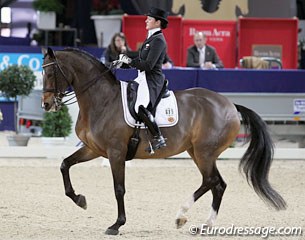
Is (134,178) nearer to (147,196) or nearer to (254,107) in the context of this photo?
(147,196)

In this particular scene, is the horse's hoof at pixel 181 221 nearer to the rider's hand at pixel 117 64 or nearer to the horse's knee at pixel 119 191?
the horse's knee at pixel 119 191

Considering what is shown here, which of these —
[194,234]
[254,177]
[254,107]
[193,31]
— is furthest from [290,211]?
[193,31]

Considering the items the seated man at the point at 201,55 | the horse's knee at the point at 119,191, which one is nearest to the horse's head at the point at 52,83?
the horse's knee at the point at 119,191

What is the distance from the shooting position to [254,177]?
339 inches

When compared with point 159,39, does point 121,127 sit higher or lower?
lower

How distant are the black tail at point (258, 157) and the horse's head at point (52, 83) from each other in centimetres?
182

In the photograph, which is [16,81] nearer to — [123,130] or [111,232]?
[123,130]

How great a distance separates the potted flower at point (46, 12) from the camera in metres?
18.7

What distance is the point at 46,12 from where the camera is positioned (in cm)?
1870

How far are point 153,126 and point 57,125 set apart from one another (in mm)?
5768

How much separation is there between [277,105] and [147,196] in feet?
13.7

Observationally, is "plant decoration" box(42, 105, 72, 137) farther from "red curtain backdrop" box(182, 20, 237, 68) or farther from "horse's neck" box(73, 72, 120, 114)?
"horse's neck" box(73, 72, 120, 114)

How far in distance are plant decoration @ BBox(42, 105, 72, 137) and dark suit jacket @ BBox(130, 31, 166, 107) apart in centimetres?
558

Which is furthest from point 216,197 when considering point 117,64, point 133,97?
point 117,64
